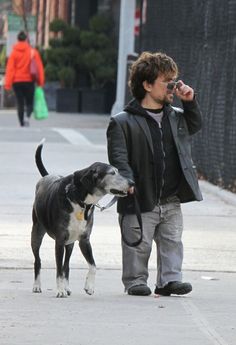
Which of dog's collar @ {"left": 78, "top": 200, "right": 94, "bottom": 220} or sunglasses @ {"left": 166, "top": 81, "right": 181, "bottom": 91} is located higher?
sunglasses @ {"left": 166, "top": 81, "right": 181, "bottom": 91}

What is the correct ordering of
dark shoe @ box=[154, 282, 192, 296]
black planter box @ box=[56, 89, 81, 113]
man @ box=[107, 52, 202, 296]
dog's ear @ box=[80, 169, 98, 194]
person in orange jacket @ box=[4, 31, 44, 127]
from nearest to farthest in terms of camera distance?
dog's ear @ box=[80, 169, 98, 194] < man @ box=[107, 52, 202, 296] < dark shoe @ box=[154, 282, 192, 296] < person in orange jacket @ box=[4, 31, 44, 127] < black planter box @ box=[56, 89, 81, 113]

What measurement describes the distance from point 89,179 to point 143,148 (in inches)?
22.0

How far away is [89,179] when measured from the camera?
314 inches

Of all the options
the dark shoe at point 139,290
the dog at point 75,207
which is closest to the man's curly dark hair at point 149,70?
the dog at point 75,207

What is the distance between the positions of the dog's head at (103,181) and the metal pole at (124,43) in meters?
18.9

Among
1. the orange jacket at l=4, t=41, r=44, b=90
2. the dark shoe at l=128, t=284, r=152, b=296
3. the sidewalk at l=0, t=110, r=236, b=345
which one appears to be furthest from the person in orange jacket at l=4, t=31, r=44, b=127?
the dark shoe at l=128, t=284, r=152, b=296

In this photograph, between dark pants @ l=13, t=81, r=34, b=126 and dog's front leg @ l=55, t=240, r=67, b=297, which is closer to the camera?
dog's front leg @ l=55, t=240, r=67, b=297

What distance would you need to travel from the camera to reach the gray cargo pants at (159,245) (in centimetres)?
845

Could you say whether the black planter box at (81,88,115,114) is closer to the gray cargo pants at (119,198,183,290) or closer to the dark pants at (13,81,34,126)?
the dark pants at (13,81,34,126)

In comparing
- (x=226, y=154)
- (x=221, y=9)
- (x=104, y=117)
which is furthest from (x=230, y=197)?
(x=104, y=117)

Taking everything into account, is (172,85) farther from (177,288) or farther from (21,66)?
(21,66)

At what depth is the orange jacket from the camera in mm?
25656

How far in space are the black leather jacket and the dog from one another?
33cm

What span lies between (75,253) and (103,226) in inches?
57.0
